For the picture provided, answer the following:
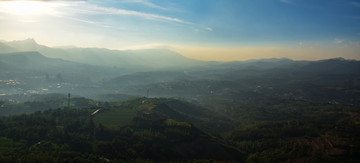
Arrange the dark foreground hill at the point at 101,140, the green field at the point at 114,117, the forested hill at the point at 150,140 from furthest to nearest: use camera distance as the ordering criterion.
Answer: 1. the green field at the point at 114,117
2. the forested hill at the point at 150,140
3. the dark foreground hill at the point at 101,140

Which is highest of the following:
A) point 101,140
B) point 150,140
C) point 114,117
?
point 114,117

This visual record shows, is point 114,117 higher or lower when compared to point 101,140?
higher

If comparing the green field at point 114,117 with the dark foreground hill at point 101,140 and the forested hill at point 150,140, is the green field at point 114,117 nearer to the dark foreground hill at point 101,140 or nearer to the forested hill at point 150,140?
the forested hill at point 150,140

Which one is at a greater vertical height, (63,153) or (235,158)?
(63,153)

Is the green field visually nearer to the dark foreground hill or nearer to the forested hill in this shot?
the forested hill

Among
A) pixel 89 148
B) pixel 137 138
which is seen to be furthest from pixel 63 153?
pixel 137 138

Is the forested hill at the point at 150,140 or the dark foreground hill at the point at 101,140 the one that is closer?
the dark foreground hill at the point at 101,140

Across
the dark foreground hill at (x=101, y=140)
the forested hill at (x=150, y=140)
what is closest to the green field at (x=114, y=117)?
the forested hill at (x=150, y=140)

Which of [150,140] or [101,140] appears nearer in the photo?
[101,140]

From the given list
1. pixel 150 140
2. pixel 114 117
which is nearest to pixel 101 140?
pixel 150 140

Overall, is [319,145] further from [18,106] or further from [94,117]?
[18,106]

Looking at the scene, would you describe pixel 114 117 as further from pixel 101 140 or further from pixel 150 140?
pixel 150 140
